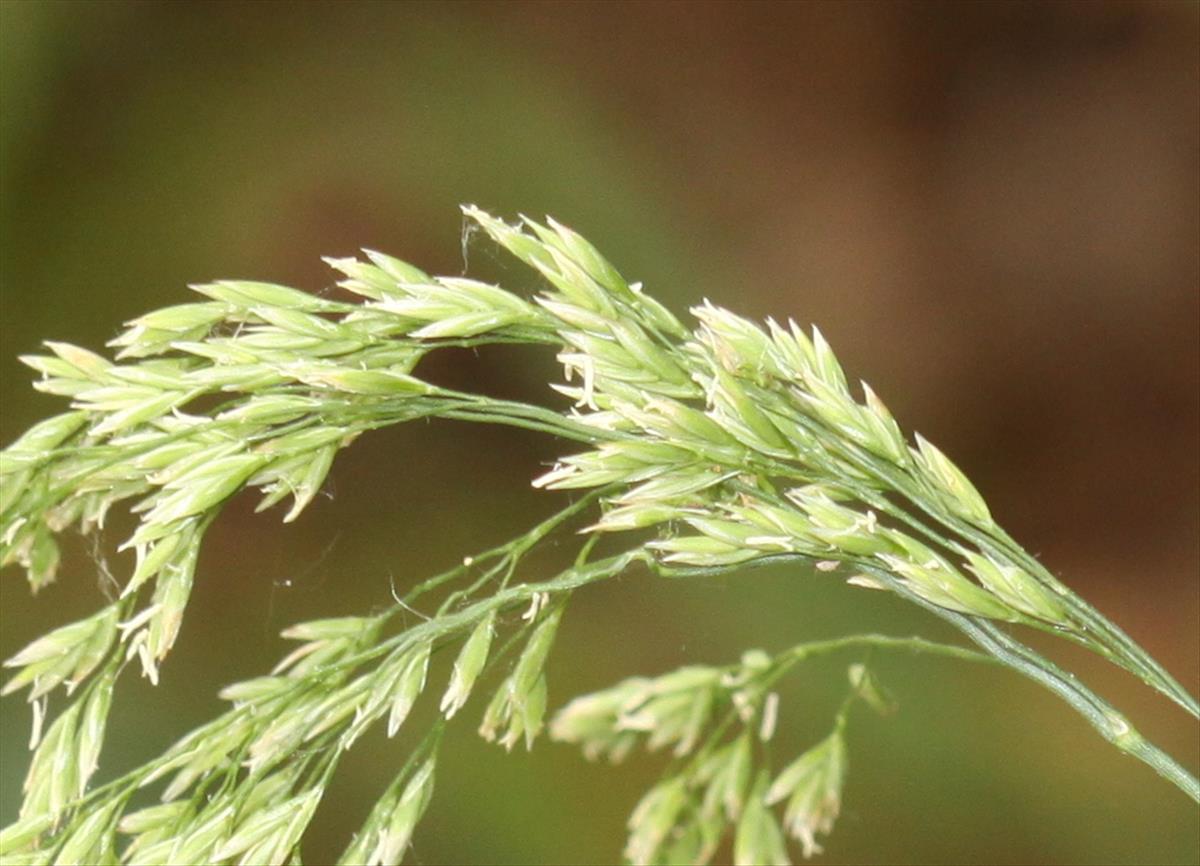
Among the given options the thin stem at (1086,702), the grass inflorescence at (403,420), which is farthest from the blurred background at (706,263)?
the thin stem at (1086,702)

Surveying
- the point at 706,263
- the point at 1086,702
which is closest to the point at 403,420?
the point at 1086,702

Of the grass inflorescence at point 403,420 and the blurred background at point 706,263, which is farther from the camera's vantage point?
the blurred background at point 706,263

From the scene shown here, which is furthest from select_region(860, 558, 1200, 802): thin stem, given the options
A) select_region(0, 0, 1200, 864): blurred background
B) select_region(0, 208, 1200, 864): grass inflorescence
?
select_region(0, 0, 1200, 864): blurred background

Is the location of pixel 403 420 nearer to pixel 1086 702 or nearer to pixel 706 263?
pixel 1086 702

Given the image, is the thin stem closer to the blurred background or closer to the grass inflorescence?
the grass inflorescence

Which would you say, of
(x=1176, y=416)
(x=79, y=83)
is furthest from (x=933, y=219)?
(x=79, y=83)

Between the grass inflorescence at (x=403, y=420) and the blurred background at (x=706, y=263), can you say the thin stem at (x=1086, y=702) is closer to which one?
the grass inflorescence at (x=403, y=420)

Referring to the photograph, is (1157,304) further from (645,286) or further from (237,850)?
(237,850)
